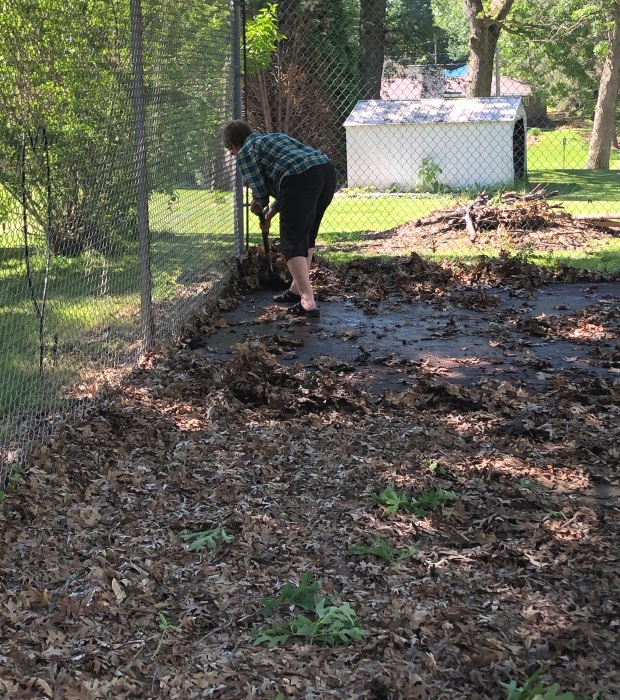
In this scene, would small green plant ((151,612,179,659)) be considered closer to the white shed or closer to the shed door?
the white shed

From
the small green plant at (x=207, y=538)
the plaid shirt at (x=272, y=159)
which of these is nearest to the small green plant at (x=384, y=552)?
the small green plant at (x=207, y=538)

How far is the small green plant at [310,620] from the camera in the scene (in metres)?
2.75

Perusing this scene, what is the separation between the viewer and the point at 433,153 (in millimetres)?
20562

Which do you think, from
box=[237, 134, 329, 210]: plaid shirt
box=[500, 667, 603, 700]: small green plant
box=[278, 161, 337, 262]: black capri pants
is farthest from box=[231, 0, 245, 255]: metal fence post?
box=[500, 667, 603, 700]: small green plant

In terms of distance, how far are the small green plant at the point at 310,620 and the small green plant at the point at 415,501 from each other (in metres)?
0.74

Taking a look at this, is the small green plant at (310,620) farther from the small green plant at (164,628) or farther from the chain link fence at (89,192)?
the chain link fence at (89,192)

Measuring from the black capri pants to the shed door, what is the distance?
1511 cm

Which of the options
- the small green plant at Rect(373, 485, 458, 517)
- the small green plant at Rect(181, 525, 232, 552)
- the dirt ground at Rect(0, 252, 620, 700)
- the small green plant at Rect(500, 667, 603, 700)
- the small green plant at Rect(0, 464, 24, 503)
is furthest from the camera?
the small green plant at Rect(0, 464, 24, 503)

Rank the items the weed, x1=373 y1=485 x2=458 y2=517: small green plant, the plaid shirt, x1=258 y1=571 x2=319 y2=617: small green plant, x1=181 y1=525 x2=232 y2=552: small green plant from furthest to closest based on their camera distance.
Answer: the plaid shirt → the weed → x1=373 y1=485 x2=458 y2=517: small green plant → x1=181 y1=525 x2=232 y2=552: small green plant → x1=258 y1=571 x2=319 y2=617: small green plant

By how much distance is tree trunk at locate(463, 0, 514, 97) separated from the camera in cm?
2255

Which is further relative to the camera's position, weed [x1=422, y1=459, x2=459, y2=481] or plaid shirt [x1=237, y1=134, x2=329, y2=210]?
plaid shirt [x1=237, y1=134, x2=329, y2=210]

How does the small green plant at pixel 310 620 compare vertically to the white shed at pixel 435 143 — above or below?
below

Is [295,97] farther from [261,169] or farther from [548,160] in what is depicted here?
[548,160]

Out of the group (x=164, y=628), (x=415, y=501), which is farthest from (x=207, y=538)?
(x=415, y=501)
